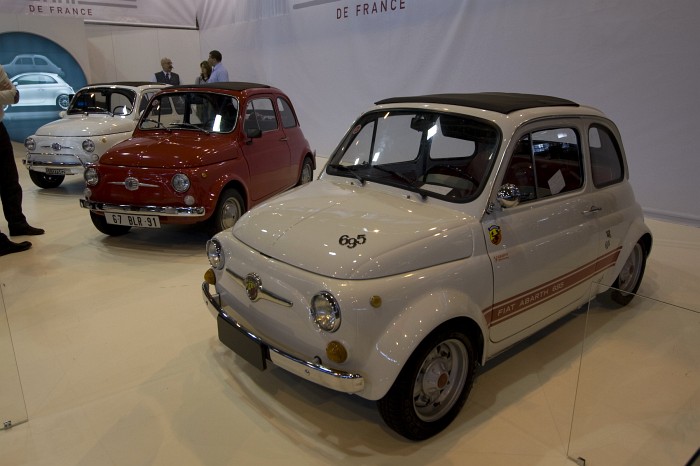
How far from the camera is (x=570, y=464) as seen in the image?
257 centimetres

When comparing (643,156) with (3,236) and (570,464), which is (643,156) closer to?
(570,464)

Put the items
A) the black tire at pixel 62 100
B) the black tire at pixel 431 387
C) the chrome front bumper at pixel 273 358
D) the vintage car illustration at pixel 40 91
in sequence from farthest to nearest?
the black tire at pixel 62 100 < the vintage car illustration at pixel 40 91 < the black tire at pixel 431 387 < the chrome front bumper at pixel 273 358

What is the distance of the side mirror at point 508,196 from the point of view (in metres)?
2.81

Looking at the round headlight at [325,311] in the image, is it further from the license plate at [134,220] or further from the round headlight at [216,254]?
the license plate at [134,220]

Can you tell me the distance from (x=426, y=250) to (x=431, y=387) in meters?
0.69

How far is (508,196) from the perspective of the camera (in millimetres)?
2814

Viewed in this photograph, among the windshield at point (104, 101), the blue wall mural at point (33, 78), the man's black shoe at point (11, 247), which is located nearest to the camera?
the man's black shoe at point (11, 247)

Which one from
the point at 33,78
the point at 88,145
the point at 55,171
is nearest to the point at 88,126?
the point at 88,145

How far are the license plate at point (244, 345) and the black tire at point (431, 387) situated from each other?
24.6 inches

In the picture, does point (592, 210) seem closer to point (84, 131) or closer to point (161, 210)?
point (161, 210)

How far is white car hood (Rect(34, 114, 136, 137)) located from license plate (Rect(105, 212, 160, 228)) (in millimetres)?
2636

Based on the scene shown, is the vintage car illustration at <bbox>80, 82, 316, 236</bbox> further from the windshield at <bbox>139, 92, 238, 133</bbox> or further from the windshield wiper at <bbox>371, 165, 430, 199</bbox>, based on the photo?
the windshield wiper at <bbox>371, 165, 430, 199</bbox>

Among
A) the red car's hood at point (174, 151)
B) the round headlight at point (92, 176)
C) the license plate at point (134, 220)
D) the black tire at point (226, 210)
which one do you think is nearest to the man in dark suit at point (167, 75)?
the red car's hood at point (174, 151)

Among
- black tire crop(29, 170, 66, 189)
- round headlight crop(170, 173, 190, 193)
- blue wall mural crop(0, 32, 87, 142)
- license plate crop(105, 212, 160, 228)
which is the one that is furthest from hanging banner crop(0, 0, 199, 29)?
round headlight crop(170, 173, 190, 193)
